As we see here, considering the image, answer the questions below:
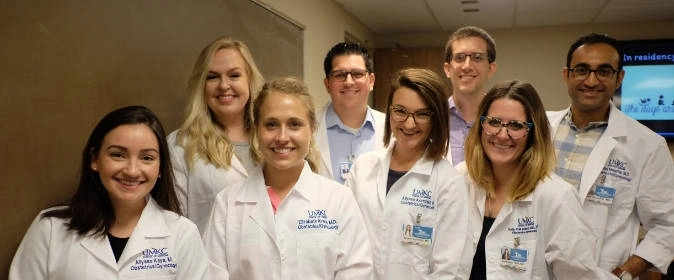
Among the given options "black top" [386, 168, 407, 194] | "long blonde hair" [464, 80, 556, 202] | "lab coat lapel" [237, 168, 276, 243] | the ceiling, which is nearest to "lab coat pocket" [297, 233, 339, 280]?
"lab coat lapel" [237, 168, 276, 243]

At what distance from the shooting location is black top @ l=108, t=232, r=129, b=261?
4.81ft

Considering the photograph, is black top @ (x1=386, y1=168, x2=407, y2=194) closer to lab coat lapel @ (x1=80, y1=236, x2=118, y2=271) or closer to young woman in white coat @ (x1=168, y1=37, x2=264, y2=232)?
young woman in white coat @ (x1=168, y1=37, x2=264, y2=232)

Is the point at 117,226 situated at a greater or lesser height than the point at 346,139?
lesser

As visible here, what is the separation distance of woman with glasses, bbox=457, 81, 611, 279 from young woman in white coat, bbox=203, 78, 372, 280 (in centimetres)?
47

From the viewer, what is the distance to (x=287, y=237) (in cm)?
160

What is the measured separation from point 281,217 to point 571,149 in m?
1.38

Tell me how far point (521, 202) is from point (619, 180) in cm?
63

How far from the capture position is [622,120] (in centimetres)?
208

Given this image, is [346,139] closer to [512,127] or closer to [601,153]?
[512,127]

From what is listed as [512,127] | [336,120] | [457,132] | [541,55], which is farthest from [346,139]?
[541,55]

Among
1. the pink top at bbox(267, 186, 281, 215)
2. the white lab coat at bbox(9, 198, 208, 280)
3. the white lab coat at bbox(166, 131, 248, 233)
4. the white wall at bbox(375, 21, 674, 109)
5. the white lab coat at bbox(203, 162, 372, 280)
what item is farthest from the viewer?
the white wall at bbox(375, 21, 674, 109)

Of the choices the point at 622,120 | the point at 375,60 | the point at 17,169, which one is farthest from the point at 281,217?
the point at 375,60

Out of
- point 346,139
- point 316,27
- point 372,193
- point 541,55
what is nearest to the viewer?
point 372,193

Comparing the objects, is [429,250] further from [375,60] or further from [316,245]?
[375,60]
